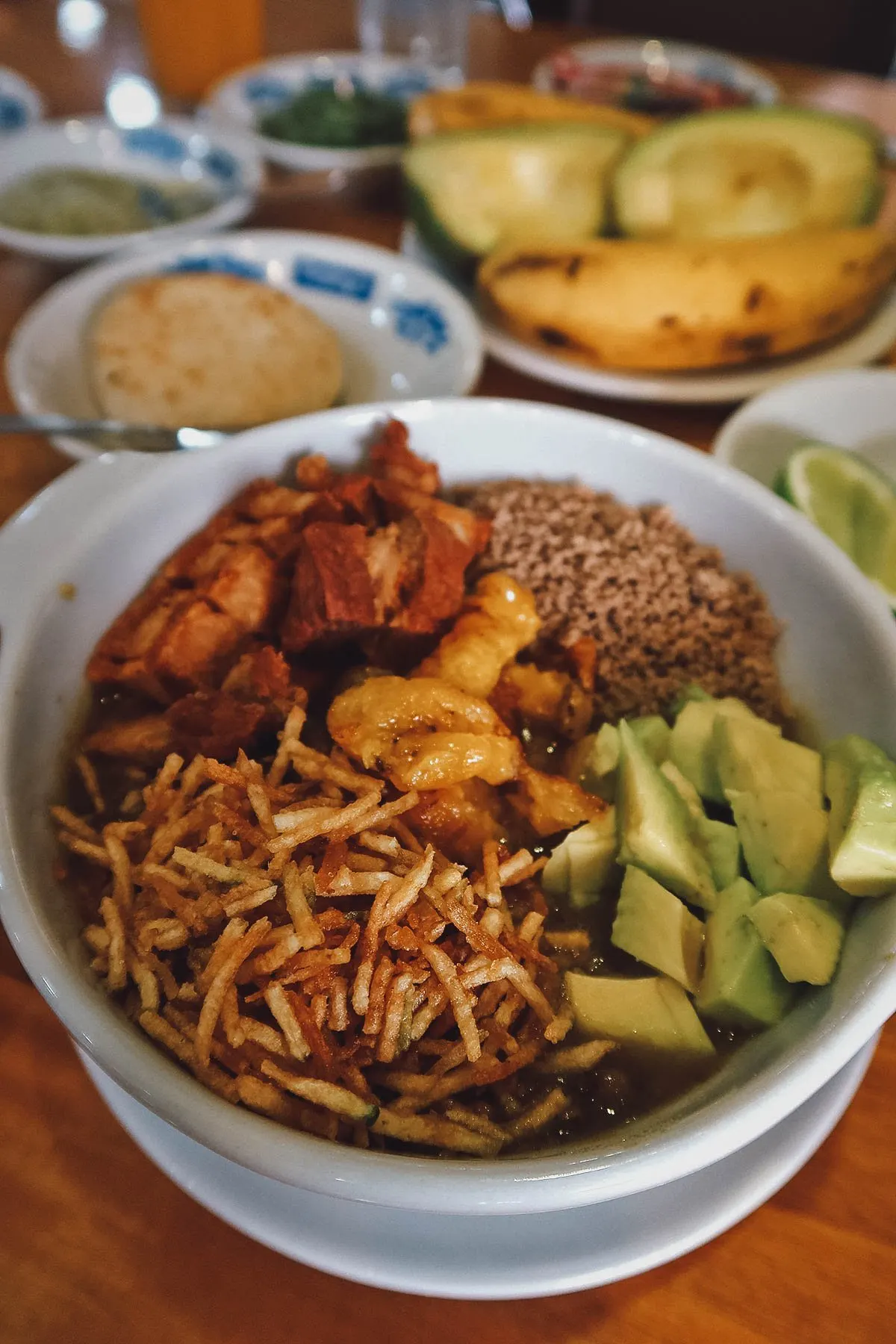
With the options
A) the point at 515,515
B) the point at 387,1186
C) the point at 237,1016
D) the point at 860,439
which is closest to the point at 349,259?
the point at 515,515

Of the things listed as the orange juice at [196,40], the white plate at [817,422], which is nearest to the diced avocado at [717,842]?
the white plate at [817,422]

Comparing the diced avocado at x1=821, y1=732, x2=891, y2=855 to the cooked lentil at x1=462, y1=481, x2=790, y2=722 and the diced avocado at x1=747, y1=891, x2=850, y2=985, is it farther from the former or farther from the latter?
the cooked lentil at x1=462, y1=481, x2=790, y2=722

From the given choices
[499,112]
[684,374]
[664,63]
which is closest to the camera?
[684,374]

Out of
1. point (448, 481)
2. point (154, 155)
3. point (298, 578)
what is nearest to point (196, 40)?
point (154, 155)

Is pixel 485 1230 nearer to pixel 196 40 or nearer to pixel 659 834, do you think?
pixel 659 834

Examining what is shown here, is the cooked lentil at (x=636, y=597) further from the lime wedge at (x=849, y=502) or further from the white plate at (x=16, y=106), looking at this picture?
the white plate at (x=16, y=106)

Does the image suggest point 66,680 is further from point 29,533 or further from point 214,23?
point 214,23

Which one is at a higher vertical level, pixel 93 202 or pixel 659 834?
pixel 93 202
